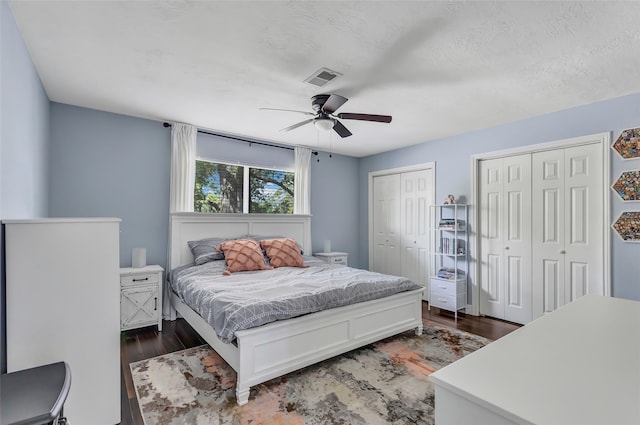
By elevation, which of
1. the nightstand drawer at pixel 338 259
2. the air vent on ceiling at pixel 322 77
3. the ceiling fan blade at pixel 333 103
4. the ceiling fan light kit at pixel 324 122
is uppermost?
the air vent on ceiling at pixel 322 77

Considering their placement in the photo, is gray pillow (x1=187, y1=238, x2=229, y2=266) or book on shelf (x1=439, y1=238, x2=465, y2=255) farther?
book on shelf (x1=439, y1=238, x2=465, y2=255)

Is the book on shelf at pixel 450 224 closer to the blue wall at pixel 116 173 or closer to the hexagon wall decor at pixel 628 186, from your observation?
the hexagon wall decor at pixel 628 186

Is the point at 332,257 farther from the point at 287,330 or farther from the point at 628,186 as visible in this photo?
the point at 628,186

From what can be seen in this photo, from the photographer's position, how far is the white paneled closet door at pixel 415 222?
191 inches

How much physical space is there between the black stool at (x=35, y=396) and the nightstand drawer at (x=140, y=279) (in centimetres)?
211

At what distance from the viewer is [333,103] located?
8.70 ft

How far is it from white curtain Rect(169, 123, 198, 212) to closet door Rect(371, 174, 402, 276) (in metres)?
3.21

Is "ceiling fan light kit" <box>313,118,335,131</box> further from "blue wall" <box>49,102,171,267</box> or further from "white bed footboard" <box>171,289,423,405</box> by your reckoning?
"blue wall" <box>49,102,171,267</box>

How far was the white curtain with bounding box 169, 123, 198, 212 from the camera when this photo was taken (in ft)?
12.8

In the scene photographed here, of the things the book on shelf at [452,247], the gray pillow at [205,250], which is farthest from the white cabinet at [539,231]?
the gray pillow at [205,250]

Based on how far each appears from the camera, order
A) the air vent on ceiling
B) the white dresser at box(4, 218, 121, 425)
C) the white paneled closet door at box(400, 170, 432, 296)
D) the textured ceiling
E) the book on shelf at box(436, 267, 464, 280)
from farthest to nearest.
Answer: the white paneled closet door at box(400, 170, 432, 296) < the book on shelf at box(436, 267, 464, 280) < the air vent on ceiling < the textured ceiling < the white dresser at box(4, 218, 121, 425)

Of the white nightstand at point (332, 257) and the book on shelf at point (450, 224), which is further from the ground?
the book on shelf at point (450, 224)

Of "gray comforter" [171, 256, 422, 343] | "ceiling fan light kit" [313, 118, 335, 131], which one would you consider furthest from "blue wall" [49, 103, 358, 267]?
"ceiling fan light kit" [313, 118, 335, 131]

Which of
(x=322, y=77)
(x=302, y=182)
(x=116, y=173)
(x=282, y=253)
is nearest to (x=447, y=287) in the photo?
(x=282, y=253)
